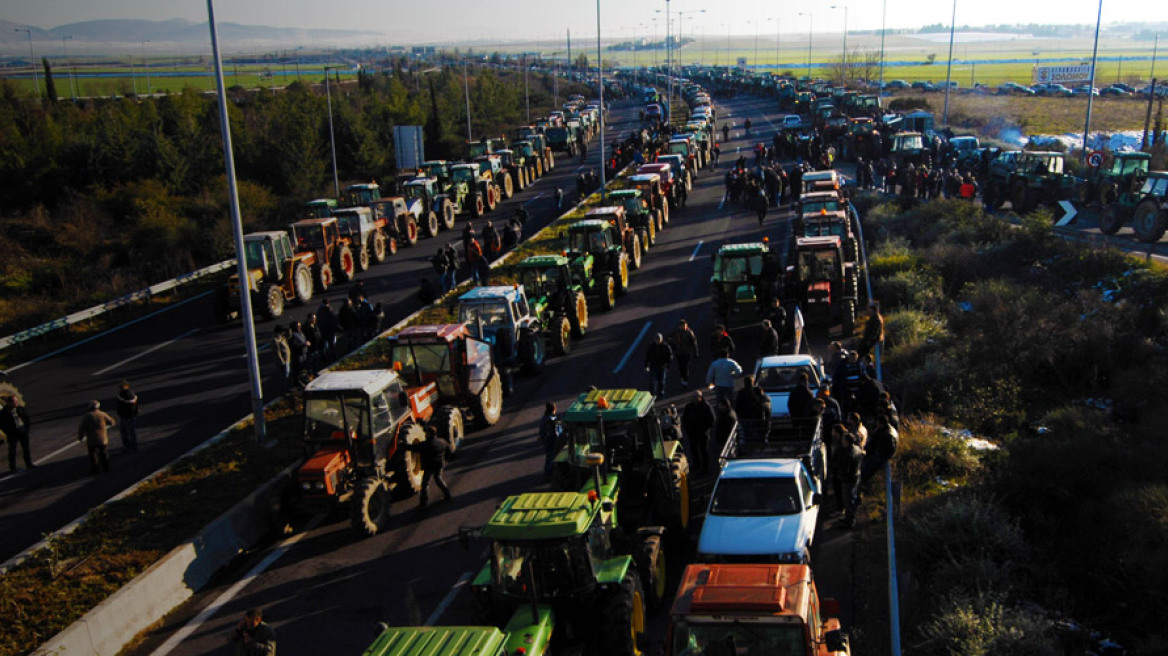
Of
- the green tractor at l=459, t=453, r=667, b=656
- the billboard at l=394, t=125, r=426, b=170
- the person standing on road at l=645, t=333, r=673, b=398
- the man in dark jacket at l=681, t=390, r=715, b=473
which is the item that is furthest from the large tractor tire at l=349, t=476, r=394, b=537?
the billboard at l=394, t=125, r=426, b=170

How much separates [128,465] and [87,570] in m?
4.84

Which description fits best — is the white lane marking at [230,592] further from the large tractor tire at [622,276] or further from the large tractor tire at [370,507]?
the large tractor tire at [622,276]

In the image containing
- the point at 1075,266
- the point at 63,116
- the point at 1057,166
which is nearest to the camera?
the point at 1075,266

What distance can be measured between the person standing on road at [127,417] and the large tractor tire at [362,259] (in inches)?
564

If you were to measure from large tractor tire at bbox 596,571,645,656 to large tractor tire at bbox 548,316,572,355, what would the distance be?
11.7 meters

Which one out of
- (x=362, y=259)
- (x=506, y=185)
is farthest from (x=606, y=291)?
(x=506, y=185)

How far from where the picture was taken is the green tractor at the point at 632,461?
37.3 feet

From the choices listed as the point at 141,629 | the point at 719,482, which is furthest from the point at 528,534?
the point at 141,629

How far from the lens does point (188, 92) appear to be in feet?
175

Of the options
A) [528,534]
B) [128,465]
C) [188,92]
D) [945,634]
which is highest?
[188,92]

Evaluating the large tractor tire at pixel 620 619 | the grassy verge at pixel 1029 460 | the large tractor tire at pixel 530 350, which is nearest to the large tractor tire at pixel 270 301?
the large tractor tire at pixel 530 350

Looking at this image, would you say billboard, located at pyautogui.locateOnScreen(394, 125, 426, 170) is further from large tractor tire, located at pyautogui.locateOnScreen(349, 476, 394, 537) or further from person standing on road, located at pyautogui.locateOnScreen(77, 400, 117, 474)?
large tractor tire, located at pyautogui.locateOnScreen(349, 476, 394, 537)

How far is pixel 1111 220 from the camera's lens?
2755 cm

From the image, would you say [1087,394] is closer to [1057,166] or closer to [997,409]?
[997,409]
